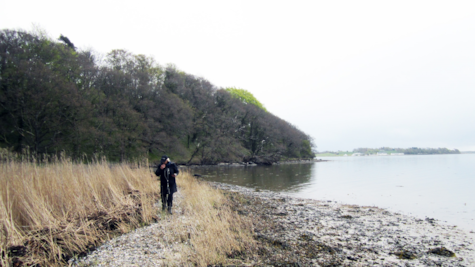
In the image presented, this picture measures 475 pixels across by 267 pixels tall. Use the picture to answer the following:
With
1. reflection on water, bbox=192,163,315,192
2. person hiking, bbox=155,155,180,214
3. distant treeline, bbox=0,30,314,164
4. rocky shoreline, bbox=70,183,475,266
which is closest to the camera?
rocky shoreline, bbox=70,183,475,266

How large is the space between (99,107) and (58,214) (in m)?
34.8

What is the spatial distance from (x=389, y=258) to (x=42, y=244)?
864 centimetres

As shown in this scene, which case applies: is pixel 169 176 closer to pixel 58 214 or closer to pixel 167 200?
pixel 167 200

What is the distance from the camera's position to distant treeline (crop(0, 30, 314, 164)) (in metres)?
29.5

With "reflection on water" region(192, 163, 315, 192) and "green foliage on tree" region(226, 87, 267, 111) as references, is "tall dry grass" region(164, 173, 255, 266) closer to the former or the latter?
"reflection on water" region(192, 163, 315, 192)

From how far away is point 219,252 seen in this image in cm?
650

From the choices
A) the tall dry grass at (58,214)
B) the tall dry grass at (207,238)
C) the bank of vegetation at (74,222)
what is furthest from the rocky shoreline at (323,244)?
the tall dry grass at (58,214)

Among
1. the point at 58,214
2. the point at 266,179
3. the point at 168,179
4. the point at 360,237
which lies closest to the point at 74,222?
the point at 58,214

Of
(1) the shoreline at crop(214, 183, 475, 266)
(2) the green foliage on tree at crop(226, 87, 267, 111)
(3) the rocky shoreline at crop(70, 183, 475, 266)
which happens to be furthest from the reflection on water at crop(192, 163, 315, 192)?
(2) the green foliage on tree at crop(226, 87, 267, 111)

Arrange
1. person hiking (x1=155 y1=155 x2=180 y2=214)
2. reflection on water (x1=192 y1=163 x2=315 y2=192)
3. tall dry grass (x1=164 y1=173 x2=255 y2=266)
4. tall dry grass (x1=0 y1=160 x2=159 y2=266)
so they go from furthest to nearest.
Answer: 1. reflection on water (x1=192 y1=163 x2=315 y2=192)
2. person hiking (x1=155 y1=155 x2=180 y2=214)
3. tall dry grass (x1=164 y1=173 x2=255 y2=266)
4. tall dry grass (x1=0 y1=160 x2=159 y2=266)

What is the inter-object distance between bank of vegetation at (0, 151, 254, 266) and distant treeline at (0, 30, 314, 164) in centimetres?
741

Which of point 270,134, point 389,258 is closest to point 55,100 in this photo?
point 389,258

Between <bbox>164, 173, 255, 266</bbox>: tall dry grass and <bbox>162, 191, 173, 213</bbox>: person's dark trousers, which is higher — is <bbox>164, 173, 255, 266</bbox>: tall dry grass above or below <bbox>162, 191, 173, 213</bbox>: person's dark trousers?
below

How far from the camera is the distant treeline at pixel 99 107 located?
1162 inches
